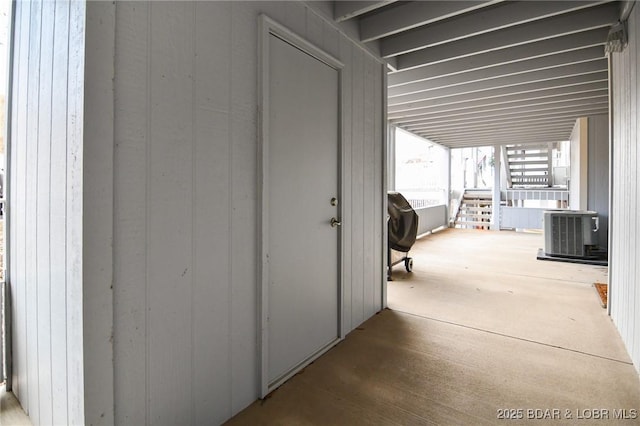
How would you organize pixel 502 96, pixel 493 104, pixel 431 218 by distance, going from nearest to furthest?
pixel 502 96 → pixel 493 104 → pixel 431 218

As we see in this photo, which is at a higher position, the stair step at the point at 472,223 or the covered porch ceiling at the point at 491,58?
the covered porch ceiling at the point at 491,58

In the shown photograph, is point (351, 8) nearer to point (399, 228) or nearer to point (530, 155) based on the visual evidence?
point (399, 228)

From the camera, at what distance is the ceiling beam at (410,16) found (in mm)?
2254

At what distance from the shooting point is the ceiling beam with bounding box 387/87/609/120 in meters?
4.43

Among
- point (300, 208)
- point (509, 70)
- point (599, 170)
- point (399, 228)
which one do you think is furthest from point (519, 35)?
point (599, 170)

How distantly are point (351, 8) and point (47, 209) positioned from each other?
7.04 ft

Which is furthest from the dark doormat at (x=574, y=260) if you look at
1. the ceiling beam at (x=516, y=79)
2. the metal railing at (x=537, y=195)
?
the metal railing at (x=537, y=195)

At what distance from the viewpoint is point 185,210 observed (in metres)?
1.43

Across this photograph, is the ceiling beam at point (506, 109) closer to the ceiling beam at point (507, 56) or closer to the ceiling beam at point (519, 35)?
the ceiling beam at point (507, 56)

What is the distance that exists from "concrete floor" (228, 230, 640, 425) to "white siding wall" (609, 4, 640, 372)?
0.25 meters

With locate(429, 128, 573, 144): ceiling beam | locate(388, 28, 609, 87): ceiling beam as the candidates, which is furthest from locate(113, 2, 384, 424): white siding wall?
locate(429, 128, 573, 144): ceiling beam

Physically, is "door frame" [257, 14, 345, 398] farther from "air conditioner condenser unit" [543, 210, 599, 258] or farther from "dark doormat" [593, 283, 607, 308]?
"air conditioner condenser unit" [543, 210, 599, 258]

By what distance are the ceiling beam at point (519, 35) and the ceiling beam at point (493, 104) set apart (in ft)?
6.16

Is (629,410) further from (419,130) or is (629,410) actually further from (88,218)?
(419,130)
